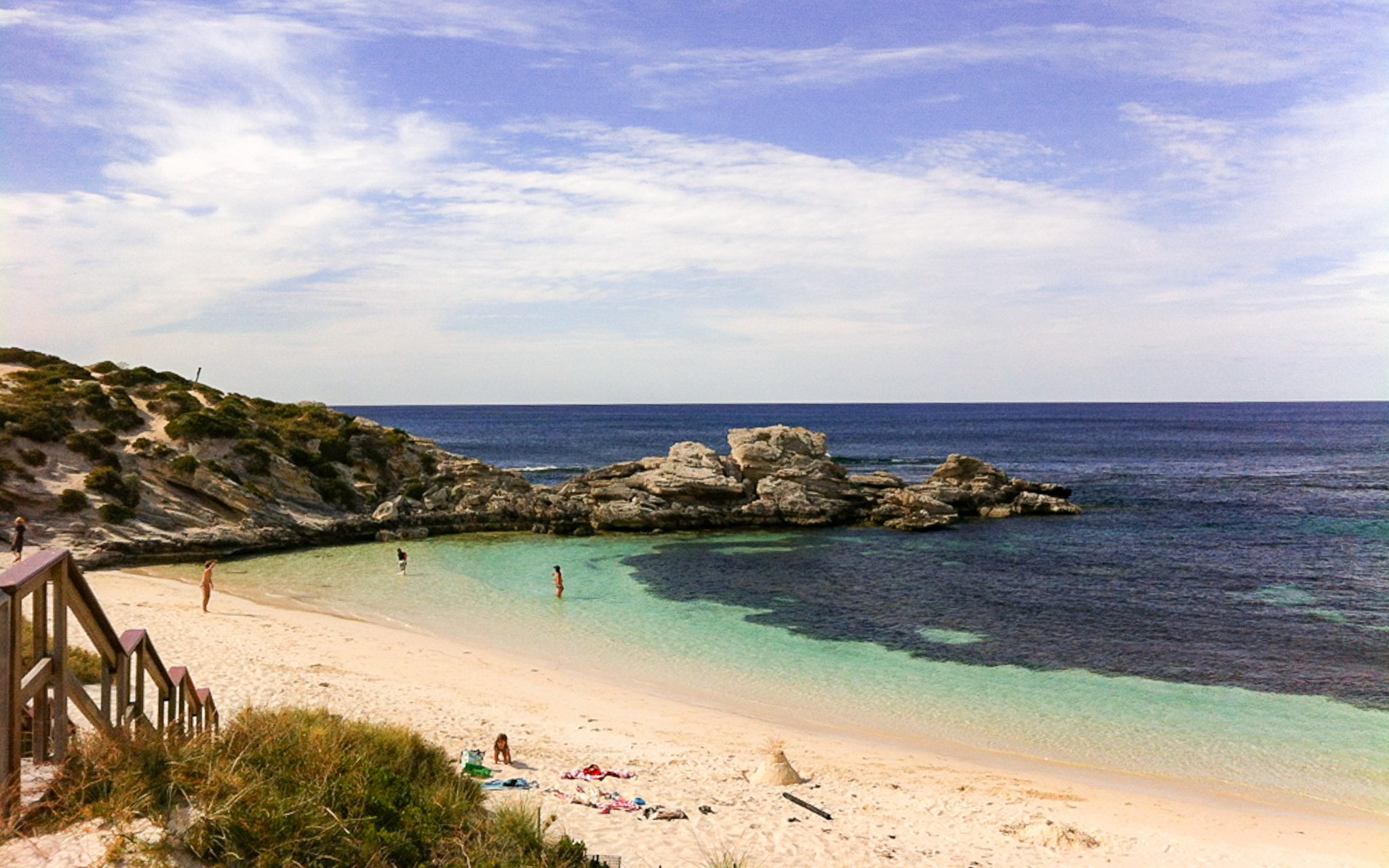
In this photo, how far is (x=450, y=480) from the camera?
49719 millimetres

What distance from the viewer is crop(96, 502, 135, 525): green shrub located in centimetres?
3494

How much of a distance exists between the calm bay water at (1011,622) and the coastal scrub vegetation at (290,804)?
39.5 ft

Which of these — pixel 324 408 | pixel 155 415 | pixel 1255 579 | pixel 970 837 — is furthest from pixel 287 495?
pixel 1255 579

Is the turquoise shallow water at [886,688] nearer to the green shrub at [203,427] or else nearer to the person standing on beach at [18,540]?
the person standing on beach at [18,540]

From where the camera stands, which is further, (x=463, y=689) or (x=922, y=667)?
(x=922, y=667)

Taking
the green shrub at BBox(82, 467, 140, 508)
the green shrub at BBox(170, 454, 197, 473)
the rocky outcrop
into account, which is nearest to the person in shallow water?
the green shrub at BBox(82, 467, 140, 508)

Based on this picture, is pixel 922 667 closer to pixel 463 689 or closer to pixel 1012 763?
pixel 1012 763

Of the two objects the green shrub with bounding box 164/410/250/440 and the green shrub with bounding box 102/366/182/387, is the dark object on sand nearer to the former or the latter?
the green shrub with bounding box 164/410/250/440

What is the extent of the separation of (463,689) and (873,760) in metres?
9.24

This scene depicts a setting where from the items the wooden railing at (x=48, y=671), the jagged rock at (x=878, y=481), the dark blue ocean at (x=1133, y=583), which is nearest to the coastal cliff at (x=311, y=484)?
the jagged rock at (x=878, y=481)

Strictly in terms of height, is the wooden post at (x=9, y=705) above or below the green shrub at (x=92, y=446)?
above

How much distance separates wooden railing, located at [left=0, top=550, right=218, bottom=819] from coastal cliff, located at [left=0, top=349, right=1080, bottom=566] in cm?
3199

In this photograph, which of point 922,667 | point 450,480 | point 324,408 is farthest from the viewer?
point 324,408

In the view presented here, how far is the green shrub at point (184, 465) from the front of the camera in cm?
3941
